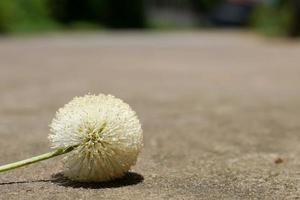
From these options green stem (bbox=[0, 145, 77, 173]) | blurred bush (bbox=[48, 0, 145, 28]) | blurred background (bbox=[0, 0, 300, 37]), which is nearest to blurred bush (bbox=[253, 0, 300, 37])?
blurred background (bbox=[0, 0, 300, 37])

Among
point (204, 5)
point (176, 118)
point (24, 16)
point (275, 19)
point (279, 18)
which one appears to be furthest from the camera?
point (204, 5)

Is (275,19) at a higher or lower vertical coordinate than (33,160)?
lower

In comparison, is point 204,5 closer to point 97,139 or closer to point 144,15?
point 144,15

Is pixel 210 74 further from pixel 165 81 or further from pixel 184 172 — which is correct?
pixel 184 172

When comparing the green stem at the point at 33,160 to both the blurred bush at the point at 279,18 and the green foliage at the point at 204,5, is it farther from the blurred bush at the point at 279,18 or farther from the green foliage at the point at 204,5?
the green foliage at the point at 204,5

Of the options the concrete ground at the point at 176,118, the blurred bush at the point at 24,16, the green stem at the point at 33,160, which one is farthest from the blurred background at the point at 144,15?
the green stem at the point at 33,160

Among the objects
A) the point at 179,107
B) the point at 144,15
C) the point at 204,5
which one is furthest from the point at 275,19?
the point at 204,5
